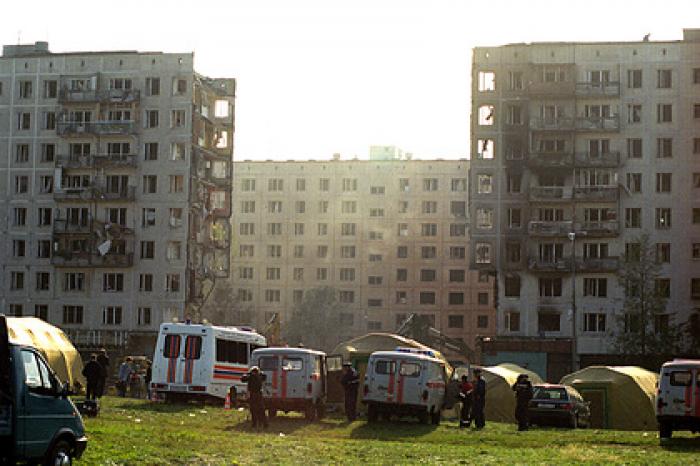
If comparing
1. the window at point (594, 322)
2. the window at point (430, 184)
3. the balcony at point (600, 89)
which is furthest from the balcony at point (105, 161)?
the window at point (430, 184)

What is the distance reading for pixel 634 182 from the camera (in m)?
93.8

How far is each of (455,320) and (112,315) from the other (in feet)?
152

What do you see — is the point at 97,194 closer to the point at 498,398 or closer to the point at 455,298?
the point at 455,298

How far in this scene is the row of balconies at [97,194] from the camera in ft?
328

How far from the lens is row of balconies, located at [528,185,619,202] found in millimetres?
93250

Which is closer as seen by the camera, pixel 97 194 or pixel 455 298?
pixel 97 194

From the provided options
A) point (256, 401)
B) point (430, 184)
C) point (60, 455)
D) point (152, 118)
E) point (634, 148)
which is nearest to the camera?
point (60, 455)

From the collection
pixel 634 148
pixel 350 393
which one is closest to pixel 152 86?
pixel 634 148

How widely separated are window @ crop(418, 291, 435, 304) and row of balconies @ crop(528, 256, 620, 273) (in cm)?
4263

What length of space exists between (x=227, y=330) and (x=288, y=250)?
9254 cm

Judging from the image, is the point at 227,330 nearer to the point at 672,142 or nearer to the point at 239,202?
the point at 672,142

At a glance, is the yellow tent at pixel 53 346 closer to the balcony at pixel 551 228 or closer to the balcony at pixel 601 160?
the balcony at pixel 551 228

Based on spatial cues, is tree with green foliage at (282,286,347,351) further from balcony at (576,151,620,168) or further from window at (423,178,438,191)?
balcony at (576,151,620,168)

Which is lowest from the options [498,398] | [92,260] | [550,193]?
[498,398]
